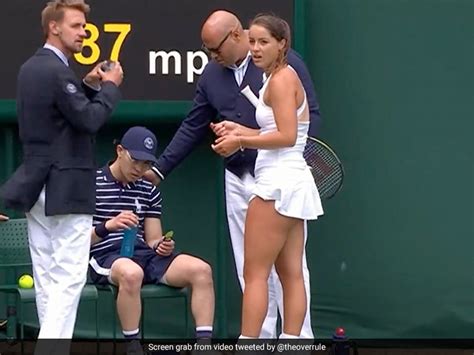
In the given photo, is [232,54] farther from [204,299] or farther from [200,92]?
[204,299]

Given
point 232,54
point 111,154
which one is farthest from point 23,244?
point 232,54

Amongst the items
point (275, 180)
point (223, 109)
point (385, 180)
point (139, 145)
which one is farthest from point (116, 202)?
point (385, 180)

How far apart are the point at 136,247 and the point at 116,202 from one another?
231 mm

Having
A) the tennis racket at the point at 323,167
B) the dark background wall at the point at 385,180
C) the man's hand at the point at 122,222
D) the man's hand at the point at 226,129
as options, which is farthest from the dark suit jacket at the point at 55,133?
the dark background wall at the point at 385,180

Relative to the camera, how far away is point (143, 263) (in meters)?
6.81

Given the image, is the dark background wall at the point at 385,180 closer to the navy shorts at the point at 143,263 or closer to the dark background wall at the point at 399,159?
the dark background wall at the point at 399,159

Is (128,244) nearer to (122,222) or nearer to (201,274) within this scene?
(122,222)

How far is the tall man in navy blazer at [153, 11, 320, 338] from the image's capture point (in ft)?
21.7

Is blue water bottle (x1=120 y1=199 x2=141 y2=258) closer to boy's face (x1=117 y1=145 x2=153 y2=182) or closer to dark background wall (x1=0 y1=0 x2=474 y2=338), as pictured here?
boy's face (x1=117 y1=145 x2=153 y2=182)

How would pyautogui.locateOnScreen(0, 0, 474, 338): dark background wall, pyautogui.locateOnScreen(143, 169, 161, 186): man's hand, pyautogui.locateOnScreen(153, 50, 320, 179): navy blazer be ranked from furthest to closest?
pyautogui.locateOnScreen(0, 0, 474, 338): dark background wall → pyautogui.locateOnScreen(143, 169, 161, 186): man's hand → pyautogui.locateOnScreen(153, 50, 320, 179): navy blazer

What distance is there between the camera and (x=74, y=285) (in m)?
6.02

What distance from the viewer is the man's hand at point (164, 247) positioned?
22.1 ft

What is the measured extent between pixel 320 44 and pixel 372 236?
1.05 m

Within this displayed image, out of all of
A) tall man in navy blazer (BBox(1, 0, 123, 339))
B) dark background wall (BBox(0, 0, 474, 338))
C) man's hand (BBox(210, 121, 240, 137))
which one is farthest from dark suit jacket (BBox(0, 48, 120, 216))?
dark background wall (BBox(0, 0, 474, 338))
